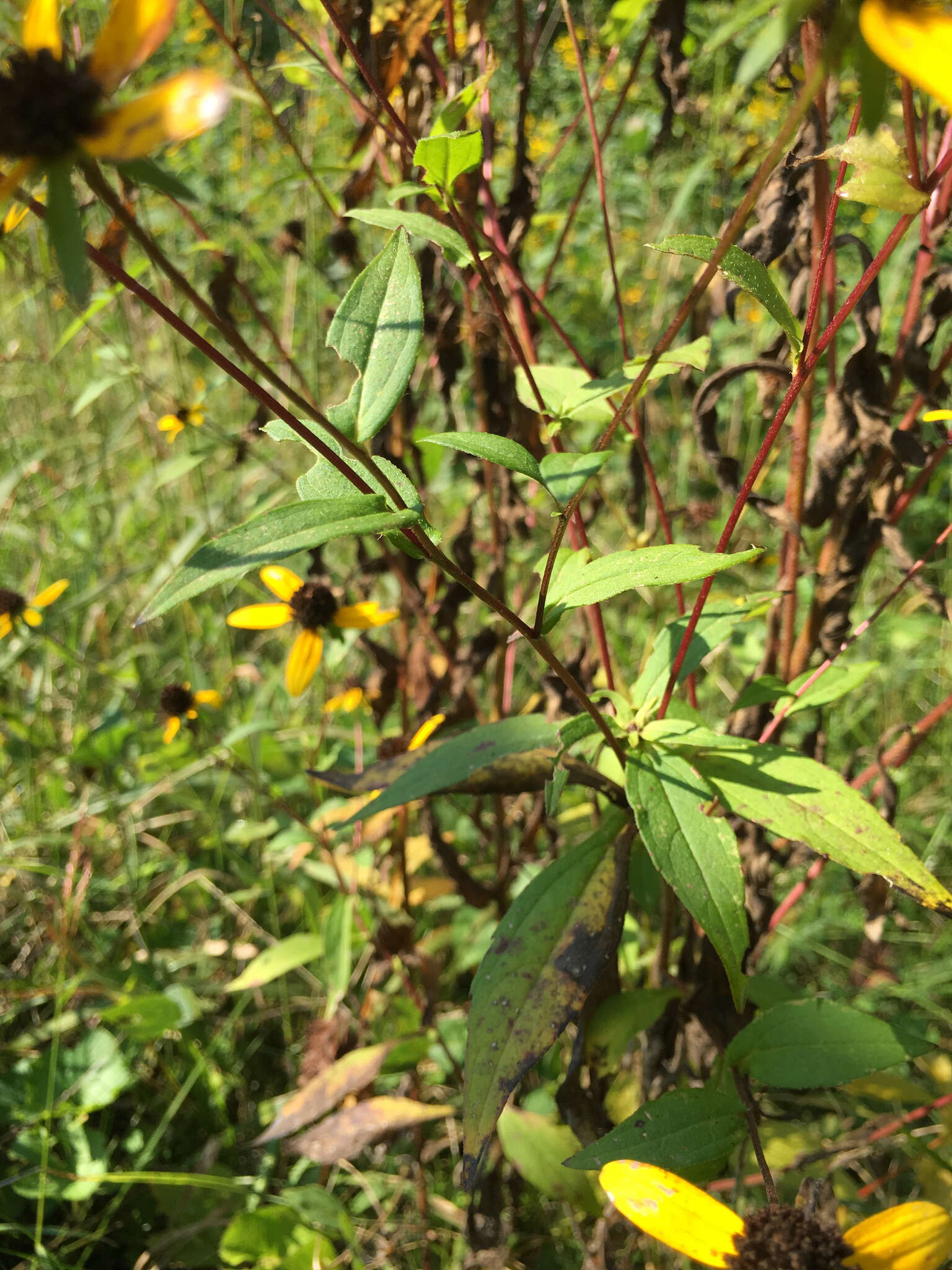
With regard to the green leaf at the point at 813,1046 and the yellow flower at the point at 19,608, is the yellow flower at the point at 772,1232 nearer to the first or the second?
the green leaf at the point at 813,1046

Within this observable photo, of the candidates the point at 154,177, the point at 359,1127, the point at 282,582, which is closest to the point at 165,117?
the point at 154,177

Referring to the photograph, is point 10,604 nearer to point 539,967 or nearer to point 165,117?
point 539,967

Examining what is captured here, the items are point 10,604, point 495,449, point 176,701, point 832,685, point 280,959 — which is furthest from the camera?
point 10,604

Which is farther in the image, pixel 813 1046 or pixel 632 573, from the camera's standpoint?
pixel 813 1046

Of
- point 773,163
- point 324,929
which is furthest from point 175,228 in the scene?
point 773,163

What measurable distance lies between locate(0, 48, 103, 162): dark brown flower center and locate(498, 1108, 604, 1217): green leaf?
1033 mm

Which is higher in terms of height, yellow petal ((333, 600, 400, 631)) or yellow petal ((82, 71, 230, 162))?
yellow petal ((82, 71, 230, 162))

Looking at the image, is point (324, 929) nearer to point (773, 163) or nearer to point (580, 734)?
point (580, 734)

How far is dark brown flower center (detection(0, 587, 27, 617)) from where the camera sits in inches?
60.5

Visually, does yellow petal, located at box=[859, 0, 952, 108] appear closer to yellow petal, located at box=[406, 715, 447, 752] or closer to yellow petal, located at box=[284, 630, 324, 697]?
yellow petal, located at box=[406, 715, 447, 752]

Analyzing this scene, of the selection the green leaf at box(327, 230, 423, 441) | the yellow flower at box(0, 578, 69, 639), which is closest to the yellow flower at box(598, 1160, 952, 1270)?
the green leaf at box(327, 230, 423, 441)

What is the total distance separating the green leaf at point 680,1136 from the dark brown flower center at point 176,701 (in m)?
0.95

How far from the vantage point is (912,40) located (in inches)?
14.4

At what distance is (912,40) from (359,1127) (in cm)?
116
